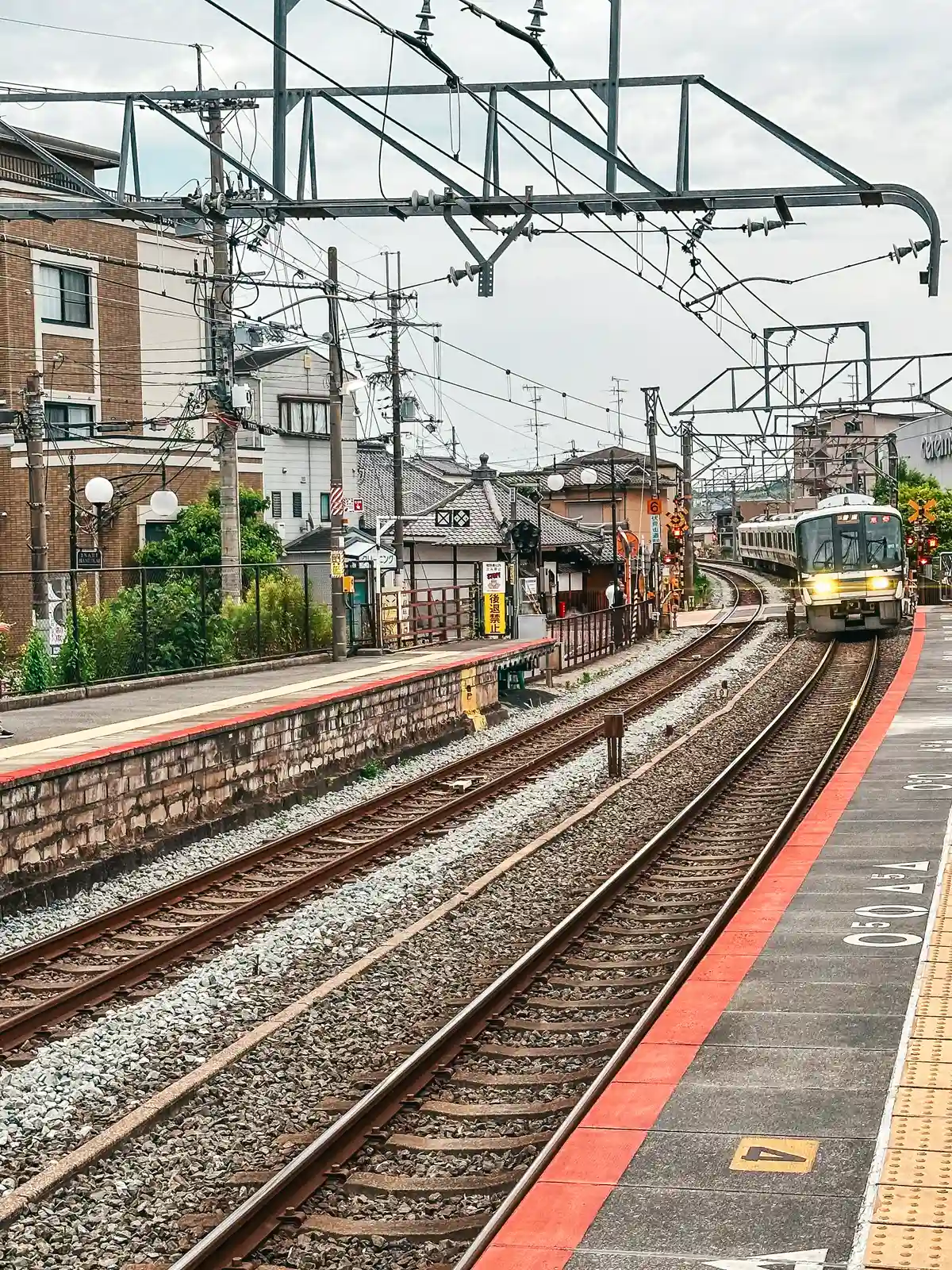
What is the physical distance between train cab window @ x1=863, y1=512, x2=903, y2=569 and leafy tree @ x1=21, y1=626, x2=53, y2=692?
74.4 feet

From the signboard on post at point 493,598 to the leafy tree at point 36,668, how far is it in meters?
13.8

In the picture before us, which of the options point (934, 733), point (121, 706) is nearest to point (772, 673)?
point (934, 733)

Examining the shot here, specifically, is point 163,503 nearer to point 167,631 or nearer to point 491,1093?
point 167,631

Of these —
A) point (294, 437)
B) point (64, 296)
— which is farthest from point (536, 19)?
point (294, 437)

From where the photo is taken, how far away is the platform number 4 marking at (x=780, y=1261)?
16.9 feet

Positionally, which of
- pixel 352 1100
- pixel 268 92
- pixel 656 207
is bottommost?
pixel 352 1100

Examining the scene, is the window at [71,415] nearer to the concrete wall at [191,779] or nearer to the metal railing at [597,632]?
the metal railing at [597,632]

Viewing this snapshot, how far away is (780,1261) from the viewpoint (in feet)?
17.1

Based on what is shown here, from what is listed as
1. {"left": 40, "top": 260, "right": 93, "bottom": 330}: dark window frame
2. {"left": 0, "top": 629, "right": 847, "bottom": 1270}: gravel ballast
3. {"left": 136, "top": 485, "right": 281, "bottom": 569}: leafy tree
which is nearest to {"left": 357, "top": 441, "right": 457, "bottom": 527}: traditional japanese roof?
{"left": 40, "top": 260, "right": 93, "bottom": 330}: dark window frame

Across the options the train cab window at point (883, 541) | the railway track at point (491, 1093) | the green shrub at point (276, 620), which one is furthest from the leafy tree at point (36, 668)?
the train cab window at point (883, 541)

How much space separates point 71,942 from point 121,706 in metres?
9.24

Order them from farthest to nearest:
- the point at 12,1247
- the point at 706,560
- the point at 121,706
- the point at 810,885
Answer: the point at 706,560
the point at 121,706
the point at 810,885
the point at 12,1247

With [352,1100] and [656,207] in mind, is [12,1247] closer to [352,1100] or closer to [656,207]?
[352,1100]

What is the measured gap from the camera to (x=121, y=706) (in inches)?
816
